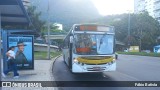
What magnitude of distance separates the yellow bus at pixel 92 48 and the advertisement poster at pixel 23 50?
2.43 meters

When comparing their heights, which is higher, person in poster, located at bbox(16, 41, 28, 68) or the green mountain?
the green mountain

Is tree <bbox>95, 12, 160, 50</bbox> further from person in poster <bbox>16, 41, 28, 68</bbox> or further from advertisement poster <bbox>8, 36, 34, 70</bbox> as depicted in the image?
person in poster <bbox>16, 41, 28, 68</bbox>

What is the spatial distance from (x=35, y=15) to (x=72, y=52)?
4505 centimetres

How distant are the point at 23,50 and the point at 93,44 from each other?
3.74 meters

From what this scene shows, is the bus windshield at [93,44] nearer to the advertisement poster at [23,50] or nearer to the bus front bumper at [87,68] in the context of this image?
the bus front bumper at [87,68]

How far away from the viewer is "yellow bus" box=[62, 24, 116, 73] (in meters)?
14.5

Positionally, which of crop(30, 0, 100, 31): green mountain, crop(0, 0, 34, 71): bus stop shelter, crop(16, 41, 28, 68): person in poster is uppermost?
crop(30, 0, 100, 31): green mountain

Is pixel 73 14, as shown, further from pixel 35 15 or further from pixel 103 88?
pixel 103 88

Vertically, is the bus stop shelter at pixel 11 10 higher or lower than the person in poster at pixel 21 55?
higher

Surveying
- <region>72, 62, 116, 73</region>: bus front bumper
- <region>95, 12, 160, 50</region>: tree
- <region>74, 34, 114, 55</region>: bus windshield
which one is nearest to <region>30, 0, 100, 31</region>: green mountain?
<region>95, 12, 160, 50</region>: tree

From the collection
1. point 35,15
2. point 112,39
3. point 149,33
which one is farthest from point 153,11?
point 112,39

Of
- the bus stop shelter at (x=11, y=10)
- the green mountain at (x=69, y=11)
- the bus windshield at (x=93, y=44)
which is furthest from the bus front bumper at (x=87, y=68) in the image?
the green mountain at (x=69, y=11)

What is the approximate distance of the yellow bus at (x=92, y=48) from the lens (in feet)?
47.5

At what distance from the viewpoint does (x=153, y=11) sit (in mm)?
113312
